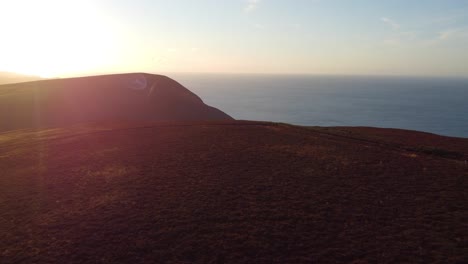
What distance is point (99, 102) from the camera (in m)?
86.4

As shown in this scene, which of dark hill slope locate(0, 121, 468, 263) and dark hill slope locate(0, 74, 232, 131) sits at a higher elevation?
dark hill slope locate(0, 74, 232, 131)

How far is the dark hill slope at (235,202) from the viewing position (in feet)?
55.9

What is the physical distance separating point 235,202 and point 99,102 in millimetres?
72399

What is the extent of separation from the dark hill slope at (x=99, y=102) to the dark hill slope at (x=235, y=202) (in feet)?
136

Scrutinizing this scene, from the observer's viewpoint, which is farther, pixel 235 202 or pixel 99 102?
pixel 99 102

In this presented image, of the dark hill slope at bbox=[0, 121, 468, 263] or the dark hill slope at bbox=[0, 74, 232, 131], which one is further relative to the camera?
the dark hill slope at bbox=[0, 74, 232, 131]

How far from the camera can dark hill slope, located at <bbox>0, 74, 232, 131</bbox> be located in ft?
255

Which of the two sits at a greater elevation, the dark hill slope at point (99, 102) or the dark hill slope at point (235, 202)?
the dark hill slope at point (99, 102)

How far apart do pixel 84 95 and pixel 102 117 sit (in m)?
12.1

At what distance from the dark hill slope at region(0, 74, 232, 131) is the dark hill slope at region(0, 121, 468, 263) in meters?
41.3

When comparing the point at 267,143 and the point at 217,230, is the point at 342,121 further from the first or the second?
the point at 217,230

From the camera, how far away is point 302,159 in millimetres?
32094

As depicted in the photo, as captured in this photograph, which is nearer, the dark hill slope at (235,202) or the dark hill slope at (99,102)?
the dark hill slope at (235,202)

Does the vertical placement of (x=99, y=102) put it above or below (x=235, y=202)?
above
